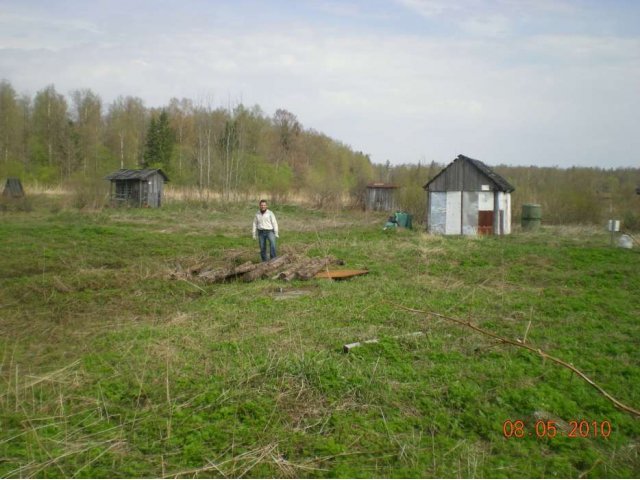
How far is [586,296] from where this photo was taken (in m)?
10.2

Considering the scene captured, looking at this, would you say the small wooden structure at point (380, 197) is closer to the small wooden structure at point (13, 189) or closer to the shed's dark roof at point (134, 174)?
the shed's dark roof at point (134, 174)

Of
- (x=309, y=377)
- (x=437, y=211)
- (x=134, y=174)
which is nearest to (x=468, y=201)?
(x=437, y=211)

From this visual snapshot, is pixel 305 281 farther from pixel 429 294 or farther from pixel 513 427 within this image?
pixel 513 427

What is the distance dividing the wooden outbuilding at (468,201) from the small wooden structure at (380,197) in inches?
436

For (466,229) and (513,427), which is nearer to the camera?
(513,427)

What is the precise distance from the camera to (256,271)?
1202 cm

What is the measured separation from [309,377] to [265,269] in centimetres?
692

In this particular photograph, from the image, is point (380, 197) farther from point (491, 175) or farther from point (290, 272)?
point (290, 272)

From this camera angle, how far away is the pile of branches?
1173 centimetres

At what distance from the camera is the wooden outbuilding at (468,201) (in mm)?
21984

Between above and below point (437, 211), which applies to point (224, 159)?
above

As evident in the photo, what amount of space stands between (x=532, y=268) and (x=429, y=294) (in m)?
4.85

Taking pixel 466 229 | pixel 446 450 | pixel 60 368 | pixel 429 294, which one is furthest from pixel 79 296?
pixel 466 229
